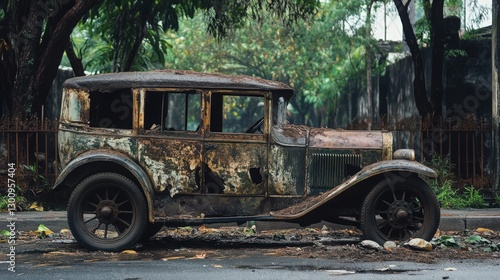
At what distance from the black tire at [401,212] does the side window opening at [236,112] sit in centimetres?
149

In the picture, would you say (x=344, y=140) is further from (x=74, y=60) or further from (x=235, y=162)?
(x=74, y=60)

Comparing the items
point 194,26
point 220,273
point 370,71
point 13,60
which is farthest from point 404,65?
point 194,26

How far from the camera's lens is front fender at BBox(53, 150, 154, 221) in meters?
9.23

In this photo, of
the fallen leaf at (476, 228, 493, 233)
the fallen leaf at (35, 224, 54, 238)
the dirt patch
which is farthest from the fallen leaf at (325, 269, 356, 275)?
the fallen leaf at (35, 224, 54, 238)

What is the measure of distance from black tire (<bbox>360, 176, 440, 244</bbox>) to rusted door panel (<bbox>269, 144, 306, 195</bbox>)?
760 mm

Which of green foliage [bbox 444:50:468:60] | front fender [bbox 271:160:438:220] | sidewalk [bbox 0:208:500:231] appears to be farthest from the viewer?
green foliage [bbox 444:50:468:60]

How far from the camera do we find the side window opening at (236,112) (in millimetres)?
9703

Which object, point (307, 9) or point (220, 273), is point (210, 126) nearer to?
point (220, 273)

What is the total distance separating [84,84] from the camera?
9.62 meters

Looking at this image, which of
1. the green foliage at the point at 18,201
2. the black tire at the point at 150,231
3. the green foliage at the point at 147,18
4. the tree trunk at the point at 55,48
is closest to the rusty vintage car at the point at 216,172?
the black tire at the point at 150,231

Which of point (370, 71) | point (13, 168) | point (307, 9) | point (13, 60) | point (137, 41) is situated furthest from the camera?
point (370, 71)

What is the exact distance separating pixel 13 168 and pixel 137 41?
5276 mm

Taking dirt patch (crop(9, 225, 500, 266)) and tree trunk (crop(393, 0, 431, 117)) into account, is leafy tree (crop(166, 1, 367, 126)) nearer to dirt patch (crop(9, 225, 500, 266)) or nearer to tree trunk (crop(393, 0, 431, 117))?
tree trunk (crop(393, 0, 431, 117))

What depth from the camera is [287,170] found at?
9.38 m
